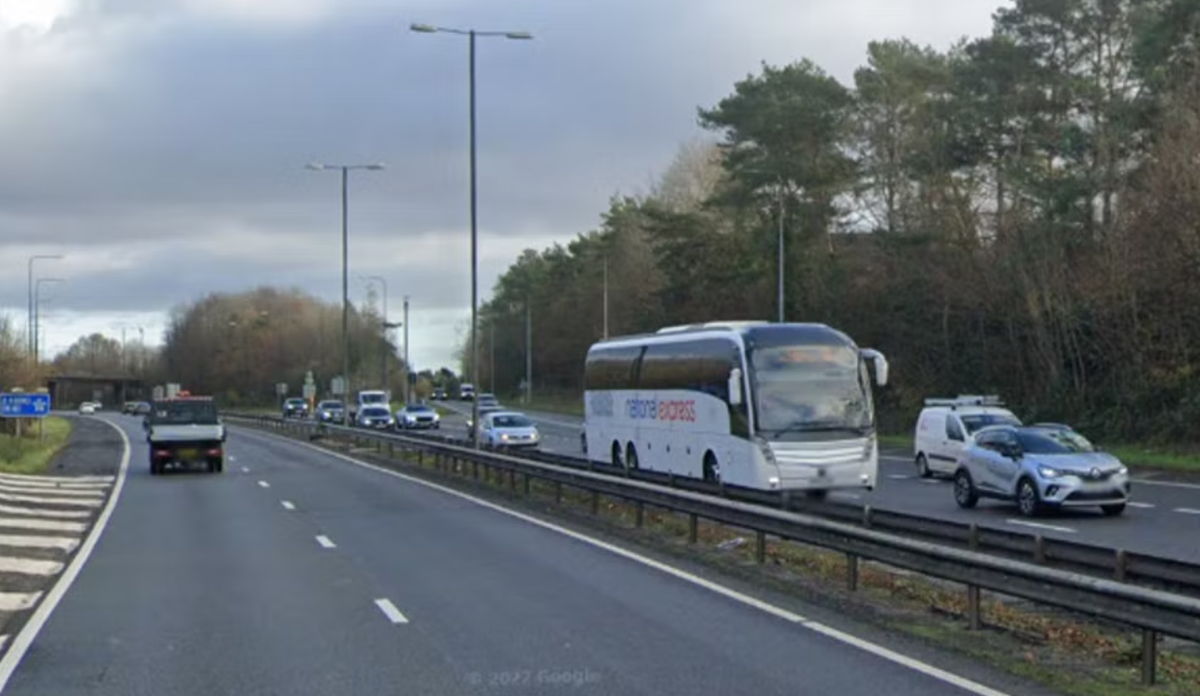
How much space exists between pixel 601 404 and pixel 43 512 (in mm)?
14344

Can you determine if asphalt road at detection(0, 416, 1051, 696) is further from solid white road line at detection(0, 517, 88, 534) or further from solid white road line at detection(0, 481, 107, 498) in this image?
solid white road line at detection(0, 481, 107, 498)

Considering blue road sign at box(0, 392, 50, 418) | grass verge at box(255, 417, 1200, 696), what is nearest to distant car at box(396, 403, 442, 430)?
blue road sign at box(0, 392, 50, 418)

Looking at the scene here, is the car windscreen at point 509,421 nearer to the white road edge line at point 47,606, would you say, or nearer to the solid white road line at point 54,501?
the solid white road line at point 54,501

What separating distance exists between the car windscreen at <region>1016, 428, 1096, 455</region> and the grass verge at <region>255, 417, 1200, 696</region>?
7173 millimetres

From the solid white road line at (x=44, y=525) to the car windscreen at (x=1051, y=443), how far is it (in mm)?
15711

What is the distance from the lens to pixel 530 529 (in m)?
25.0

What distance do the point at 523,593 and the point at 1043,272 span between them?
40.4 metres

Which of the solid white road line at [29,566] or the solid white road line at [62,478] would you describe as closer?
the solid white road line at [29,566]

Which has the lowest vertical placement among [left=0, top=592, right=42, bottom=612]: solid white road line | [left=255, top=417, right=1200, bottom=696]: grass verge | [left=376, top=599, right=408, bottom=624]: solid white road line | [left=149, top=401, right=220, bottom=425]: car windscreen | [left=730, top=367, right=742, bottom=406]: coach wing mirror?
[left=0, top=592, right=42, bottom=612]: solid white road line

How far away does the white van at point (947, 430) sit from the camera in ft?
125

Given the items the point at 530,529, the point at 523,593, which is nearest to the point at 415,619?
the point at 523,593

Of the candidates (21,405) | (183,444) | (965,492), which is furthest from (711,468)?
(21,405)

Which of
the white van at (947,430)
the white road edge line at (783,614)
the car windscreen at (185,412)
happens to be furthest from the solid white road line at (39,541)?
the car windscreen at (185,412)

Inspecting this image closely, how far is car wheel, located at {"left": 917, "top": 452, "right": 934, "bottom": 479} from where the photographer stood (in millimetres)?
39938
